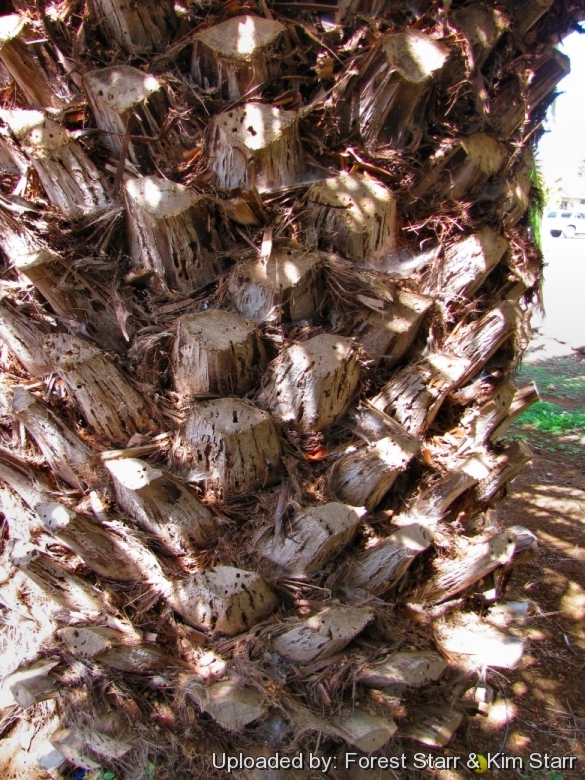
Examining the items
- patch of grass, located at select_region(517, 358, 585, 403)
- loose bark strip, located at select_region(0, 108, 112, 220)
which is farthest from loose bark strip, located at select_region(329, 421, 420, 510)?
patch of grass, located at select_region(517, 358, 585, 403)

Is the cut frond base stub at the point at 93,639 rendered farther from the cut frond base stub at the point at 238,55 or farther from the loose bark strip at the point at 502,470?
the cut frond base stub at the point at 238,55

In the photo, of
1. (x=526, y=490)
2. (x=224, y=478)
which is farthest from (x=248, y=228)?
(x=526, y=490)

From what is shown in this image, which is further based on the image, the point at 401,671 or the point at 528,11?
the point at 528,11

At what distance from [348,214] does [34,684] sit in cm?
171

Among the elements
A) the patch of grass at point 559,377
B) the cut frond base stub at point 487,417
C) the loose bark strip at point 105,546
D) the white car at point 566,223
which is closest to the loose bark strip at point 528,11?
the cut frond base stub at point 487,417

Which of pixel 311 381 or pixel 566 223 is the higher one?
pixel 311 381

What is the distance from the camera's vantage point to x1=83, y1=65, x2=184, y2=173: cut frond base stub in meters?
1.74

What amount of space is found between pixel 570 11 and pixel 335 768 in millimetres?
2818

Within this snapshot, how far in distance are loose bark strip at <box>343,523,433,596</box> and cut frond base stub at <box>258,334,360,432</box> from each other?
44 centimetres

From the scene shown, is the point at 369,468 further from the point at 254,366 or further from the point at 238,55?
the point at 238,55

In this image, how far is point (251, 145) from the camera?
1.70m

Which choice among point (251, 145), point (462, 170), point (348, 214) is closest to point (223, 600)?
point (348, 214)

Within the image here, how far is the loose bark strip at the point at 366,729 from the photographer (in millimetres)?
1420

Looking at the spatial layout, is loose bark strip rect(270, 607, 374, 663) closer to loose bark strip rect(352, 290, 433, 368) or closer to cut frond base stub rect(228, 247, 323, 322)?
loose bark strip rect(352, 290, 433, 368)
